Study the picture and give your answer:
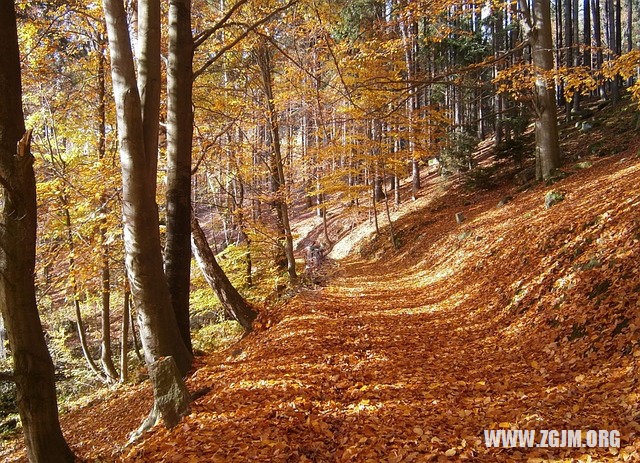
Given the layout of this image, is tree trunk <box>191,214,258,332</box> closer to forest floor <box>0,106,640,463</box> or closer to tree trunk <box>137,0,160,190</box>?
forest floor <box>0,106,640,463</box>

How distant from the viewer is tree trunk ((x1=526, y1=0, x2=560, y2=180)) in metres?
11.8

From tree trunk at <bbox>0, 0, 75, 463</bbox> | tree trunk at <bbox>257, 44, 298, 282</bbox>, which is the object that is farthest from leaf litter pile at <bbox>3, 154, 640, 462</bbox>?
tree trunk at <bbox>257, 44, 298, 282</bbox>

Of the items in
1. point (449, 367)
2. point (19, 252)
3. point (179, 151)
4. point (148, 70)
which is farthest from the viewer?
point (179, 151)

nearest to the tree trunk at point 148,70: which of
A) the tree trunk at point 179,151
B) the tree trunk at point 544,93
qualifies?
the tree trunk at point 179,151

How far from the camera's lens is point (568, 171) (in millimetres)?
12141

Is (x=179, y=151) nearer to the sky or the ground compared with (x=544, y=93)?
nearer to the ground

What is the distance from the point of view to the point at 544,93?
39.9 feet

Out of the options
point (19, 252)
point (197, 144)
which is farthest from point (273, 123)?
point (19, 252)

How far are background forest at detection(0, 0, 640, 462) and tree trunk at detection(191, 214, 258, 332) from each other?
31mm

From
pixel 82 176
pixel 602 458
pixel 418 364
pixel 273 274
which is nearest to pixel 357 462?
pixel 602 458

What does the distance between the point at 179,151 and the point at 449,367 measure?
503 cm

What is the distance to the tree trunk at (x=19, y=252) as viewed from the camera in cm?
340

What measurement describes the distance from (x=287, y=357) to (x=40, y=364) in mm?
3056

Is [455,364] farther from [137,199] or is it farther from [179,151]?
[179,151]
